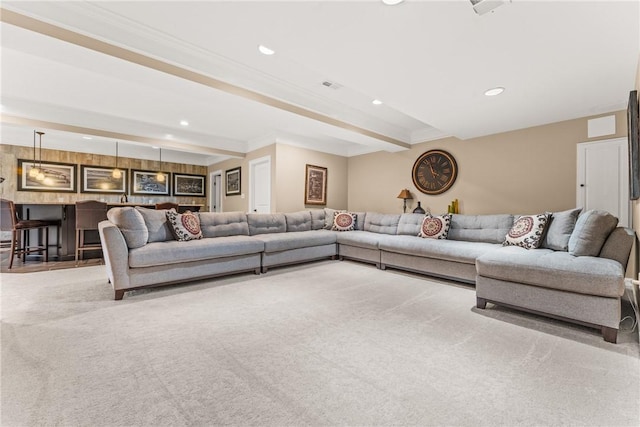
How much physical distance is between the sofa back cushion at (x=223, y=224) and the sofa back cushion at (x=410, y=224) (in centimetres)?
264

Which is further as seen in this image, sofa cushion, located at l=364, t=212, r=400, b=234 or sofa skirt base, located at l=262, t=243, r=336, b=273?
sofa cushion, located at l=364, t=212, r=400, b=234

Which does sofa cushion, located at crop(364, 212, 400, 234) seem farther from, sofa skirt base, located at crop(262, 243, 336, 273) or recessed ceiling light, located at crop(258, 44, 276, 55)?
recessed ceiling light, located at crop(258, 44, 276, 55)

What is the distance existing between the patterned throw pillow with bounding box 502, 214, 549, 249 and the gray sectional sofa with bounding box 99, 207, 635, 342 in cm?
9

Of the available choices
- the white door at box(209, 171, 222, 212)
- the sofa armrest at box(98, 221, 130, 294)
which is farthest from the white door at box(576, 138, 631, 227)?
the white door at box(209, 171, 222, 212)

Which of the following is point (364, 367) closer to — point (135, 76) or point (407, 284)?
point (407, 284)

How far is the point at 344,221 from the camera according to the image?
5406mm

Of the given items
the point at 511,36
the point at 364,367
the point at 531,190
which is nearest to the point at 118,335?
the point at 364,367

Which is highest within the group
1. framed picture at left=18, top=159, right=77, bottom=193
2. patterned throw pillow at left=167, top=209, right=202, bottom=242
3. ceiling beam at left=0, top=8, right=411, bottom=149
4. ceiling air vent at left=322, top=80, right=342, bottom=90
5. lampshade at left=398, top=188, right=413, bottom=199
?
ceiling air vent at left=322, top=80, right=342, bottom=90

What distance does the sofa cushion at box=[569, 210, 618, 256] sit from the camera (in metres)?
2.36

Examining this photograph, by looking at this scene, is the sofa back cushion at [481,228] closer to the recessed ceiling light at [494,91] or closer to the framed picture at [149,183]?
the recessed ceiling light at [494,91]

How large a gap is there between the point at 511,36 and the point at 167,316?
11.8 feet

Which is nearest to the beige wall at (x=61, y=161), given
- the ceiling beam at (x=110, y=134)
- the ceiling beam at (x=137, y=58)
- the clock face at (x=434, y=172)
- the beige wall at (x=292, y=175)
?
the ceiling beam at (x=110, y=134)

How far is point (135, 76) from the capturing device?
2656mm

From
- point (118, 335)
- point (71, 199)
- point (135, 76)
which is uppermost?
point (135, 76)
